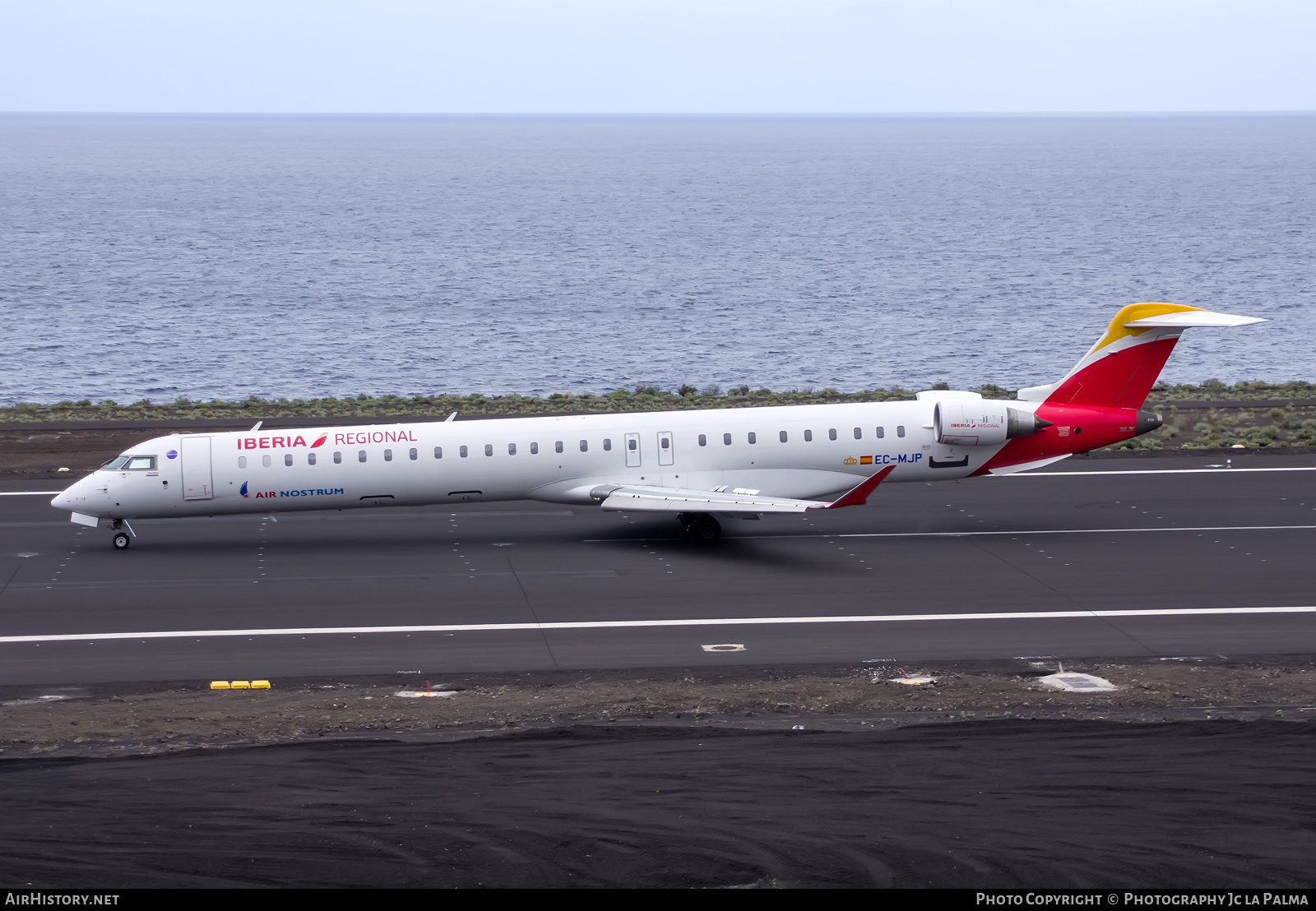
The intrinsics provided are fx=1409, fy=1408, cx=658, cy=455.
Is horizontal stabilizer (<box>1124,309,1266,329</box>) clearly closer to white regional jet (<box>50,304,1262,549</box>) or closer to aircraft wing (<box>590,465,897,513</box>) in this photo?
white regional jet (<box>50,304,1262,549</box>)

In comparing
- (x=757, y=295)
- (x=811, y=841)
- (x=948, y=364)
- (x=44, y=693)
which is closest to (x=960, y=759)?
(x=811, y=841)

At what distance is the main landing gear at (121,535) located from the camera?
100 feet

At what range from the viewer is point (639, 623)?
24.9 metres

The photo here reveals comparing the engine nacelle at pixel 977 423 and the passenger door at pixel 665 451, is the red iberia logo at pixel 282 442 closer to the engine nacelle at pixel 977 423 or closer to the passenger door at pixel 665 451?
the passenger door at pixel 665 451

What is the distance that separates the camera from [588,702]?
20219mm

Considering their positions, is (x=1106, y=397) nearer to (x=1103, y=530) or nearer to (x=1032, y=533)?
(x=1103, y=530)

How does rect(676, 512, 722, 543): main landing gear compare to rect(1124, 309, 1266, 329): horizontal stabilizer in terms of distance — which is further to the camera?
rect(676, 512, 722, 543): main landing gear

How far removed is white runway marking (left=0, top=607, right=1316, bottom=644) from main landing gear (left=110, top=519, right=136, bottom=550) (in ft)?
21.9

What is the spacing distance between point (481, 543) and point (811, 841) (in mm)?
17369

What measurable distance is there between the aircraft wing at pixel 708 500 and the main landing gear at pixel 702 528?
588 mm

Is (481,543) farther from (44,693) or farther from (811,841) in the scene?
(811,841)

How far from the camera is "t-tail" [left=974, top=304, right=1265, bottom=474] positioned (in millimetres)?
31688

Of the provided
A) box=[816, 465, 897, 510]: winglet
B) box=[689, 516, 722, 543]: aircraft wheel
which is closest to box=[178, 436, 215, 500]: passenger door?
box=[689, 516, 722, 543]: aircraft wheel
